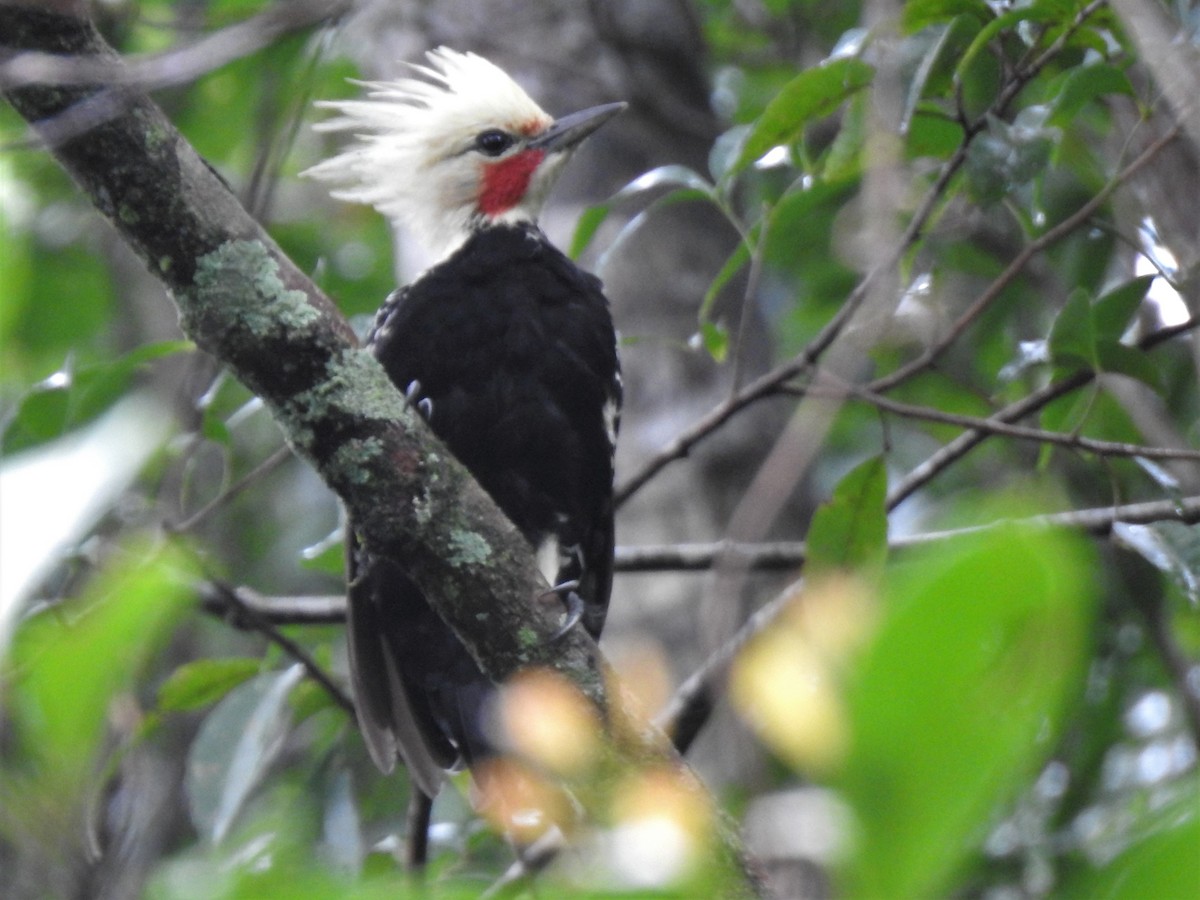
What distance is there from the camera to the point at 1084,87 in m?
2.82

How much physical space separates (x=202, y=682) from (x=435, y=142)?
1792 millimetres

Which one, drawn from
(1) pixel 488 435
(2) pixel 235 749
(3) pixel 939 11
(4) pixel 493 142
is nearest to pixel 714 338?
(1) pixel 488 435

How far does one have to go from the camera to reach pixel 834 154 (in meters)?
3.11

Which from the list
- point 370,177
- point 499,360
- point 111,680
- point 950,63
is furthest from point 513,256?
point 111,680

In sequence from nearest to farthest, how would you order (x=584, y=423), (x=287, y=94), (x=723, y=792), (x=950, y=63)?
(x=950, y=63) < (x=723, y=792) < (x=584, y=423) < (x=287, y=94)

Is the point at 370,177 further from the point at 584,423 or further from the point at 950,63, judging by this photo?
the point at 950,63

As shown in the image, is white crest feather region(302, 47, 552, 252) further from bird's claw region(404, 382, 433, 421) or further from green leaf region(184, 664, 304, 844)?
green leaf region(184, 664, 304, 844)

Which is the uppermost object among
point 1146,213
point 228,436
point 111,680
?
point 111,680

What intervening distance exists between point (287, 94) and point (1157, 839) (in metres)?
4.59

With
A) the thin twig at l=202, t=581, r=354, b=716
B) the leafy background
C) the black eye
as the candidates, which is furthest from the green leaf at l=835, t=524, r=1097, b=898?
the black eye

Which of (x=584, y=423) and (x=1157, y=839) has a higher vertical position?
(x=1157, y=839)

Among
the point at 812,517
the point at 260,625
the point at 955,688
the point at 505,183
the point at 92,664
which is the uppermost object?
the point at 92,664

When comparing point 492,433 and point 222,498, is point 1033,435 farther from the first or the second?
point 222,498

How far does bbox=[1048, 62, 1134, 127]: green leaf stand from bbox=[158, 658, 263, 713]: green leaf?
7.20 ft
